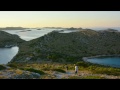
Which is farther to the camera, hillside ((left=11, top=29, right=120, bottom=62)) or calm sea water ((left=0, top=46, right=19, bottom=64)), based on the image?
hillside ((left=11, top=29, right=120, bottom=62))

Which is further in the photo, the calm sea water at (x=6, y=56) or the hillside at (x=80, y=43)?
the hillside at (x=80, y=43)

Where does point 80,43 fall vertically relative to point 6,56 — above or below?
above

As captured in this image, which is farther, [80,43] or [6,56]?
[80,43]
